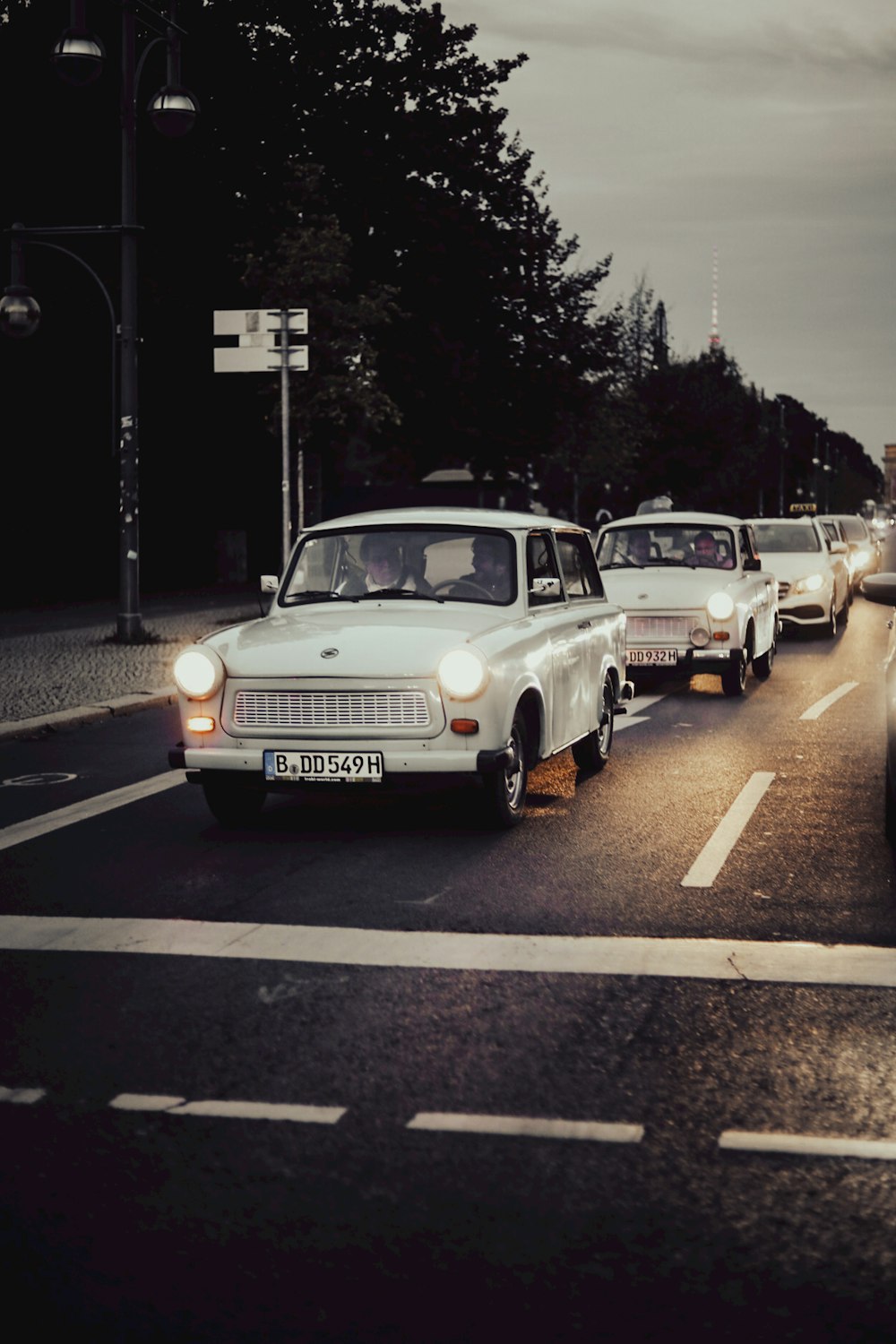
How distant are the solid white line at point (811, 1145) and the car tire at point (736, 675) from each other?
1118 cm

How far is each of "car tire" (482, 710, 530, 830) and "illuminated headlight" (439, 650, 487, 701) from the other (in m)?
0.36

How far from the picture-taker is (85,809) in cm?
951

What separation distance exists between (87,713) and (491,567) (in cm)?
540

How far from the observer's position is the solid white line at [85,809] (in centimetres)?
870

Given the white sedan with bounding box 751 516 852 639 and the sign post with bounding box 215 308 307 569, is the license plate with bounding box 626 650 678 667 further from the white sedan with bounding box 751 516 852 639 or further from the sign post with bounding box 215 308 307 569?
the white sedan with bounding box 751 516 852 639

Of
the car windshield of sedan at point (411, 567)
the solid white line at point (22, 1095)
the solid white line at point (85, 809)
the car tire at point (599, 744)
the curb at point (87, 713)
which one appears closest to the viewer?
the solid white line at point (22, 1095)

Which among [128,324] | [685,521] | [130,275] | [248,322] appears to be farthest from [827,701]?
[130,275]

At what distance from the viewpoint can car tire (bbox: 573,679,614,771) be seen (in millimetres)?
10531

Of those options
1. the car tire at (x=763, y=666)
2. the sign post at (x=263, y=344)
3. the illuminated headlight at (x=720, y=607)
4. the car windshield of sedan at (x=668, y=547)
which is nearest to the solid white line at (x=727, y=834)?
the illuminated headlight at (x=720, y=607)

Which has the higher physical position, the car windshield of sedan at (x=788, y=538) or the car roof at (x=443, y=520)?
the car roof at (x=443, y=520)

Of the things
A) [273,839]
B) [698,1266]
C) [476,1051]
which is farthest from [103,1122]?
[273,839]

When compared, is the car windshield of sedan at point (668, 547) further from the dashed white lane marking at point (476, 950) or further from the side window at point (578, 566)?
the dashed white lane marking at point (476, 950)

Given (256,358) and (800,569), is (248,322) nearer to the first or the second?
(256,358)

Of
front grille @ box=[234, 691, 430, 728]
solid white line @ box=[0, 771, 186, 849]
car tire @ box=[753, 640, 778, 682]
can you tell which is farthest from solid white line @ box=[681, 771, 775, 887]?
car tire @ box=[753, 640, 778, 682]
